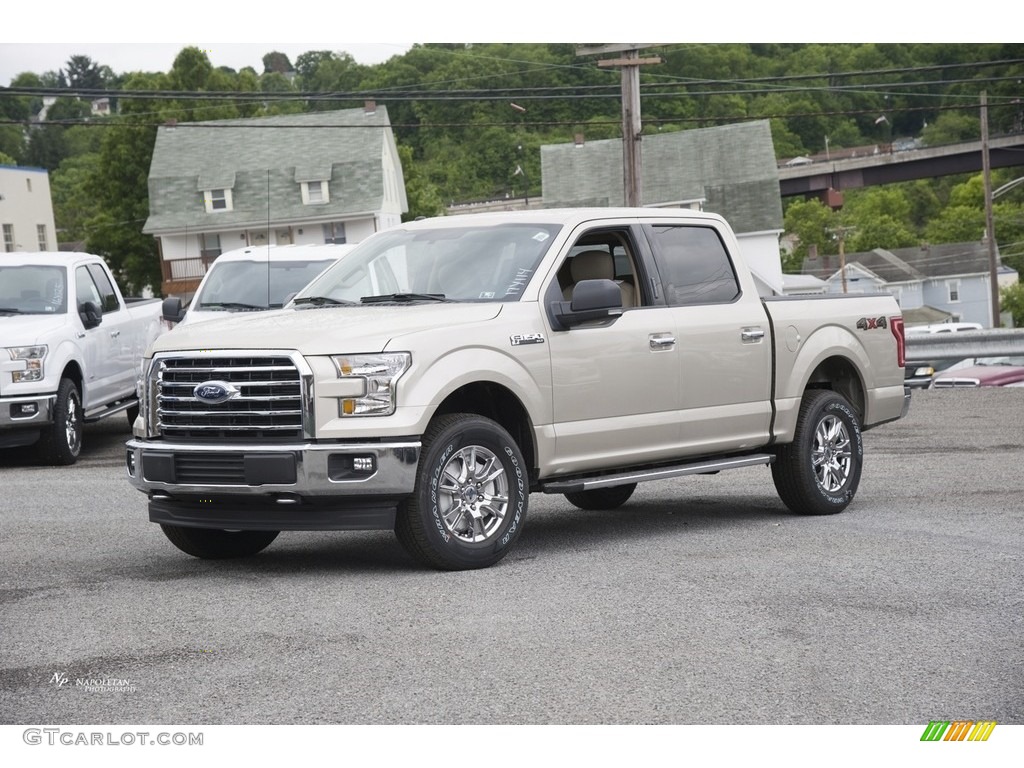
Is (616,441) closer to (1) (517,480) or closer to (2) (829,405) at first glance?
(1) (517,480)

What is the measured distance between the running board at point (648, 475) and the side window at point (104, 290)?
9.04 meters

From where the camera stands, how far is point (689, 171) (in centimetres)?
8031

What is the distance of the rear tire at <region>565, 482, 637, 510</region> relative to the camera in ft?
38.2

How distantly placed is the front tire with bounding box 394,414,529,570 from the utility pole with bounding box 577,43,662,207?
891 inches

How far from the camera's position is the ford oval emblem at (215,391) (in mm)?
8297

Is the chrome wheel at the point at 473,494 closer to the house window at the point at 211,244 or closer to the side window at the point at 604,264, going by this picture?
the side window at the point at 604,264

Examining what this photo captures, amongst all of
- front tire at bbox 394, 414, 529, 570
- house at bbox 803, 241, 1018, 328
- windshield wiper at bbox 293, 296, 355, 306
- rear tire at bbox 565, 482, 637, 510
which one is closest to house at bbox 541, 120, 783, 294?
house at bbox 803, 241, 1018, 328

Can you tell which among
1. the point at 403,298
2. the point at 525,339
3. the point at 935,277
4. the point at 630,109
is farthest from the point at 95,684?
the point at 935,277

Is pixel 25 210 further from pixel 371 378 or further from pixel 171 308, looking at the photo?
pixel 371 378

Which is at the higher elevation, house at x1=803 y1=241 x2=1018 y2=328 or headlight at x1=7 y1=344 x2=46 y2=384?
headlight at x1=7 y1=344 x2=46 y2=384

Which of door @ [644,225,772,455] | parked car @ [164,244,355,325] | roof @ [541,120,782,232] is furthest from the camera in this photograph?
roof @ [541,120,782,232]

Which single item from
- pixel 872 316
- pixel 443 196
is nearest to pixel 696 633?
pixel 872 316
